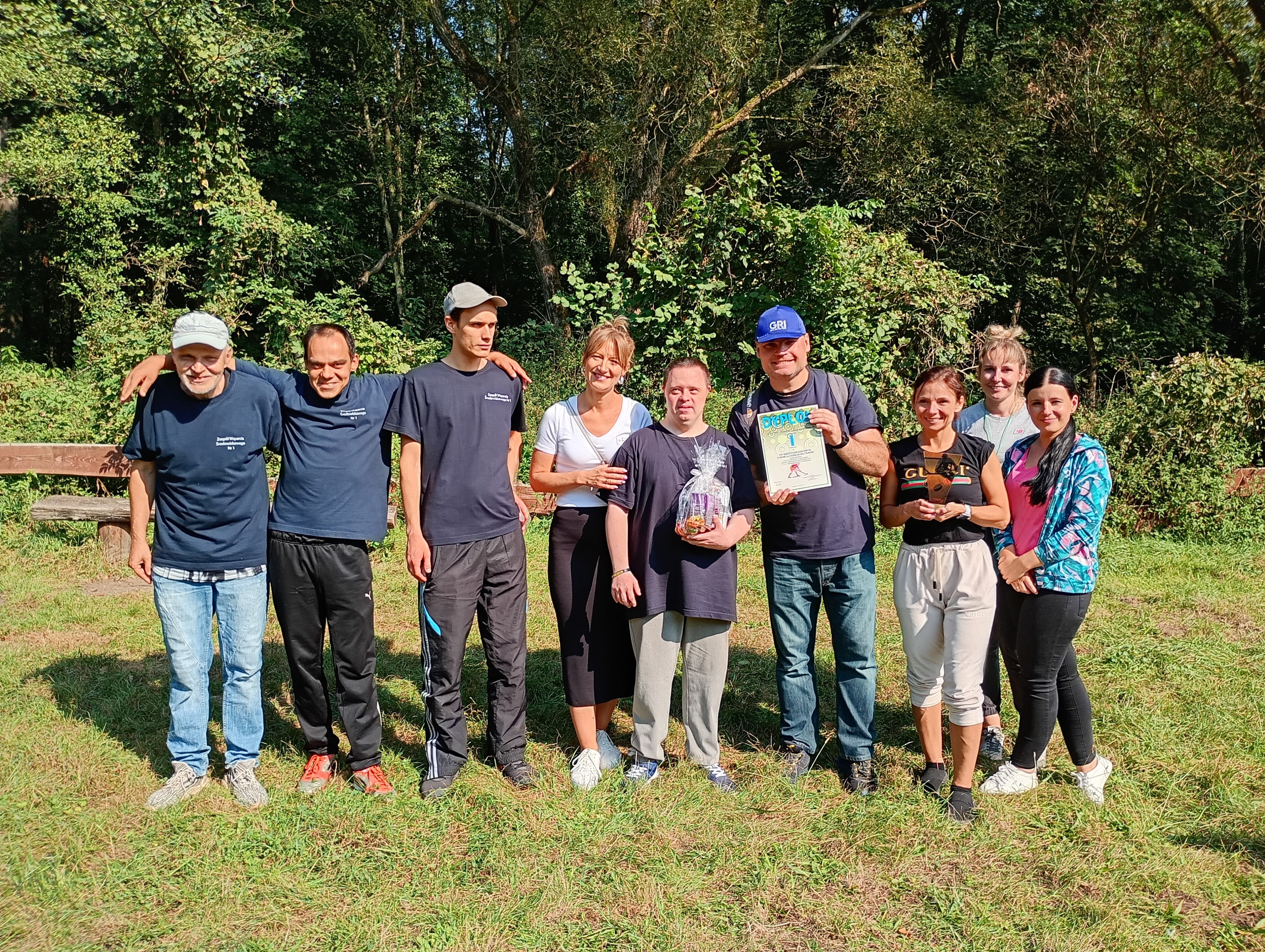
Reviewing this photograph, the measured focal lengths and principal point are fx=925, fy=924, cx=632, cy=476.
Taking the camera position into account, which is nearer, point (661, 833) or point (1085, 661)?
point (661, 833)

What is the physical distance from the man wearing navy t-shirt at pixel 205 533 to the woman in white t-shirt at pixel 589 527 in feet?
4.28

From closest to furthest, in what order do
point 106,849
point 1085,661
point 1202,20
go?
point 106,849 → point 1085,661 → point 1202,20

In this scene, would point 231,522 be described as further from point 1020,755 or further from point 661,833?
point 1020,755

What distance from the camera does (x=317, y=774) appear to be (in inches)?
169

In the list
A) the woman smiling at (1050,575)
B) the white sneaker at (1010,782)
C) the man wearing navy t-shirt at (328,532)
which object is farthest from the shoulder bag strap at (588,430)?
the white sneaker at (1010,782)

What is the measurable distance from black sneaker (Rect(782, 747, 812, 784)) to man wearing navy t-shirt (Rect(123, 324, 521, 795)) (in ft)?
6.11

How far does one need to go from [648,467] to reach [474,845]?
1.77 m

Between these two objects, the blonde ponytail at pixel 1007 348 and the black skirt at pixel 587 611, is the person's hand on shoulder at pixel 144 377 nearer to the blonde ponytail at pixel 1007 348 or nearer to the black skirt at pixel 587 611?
the black skirt at pixel 587 611

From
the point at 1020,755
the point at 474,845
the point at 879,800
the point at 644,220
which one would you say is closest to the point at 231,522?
the point at 474,845

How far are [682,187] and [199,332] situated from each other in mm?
12123

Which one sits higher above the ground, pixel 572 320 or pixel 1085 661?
pixel 572 320

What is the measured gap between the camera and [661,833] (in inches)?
152

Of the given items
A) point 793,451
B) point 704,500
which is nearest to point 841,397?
point 793,451

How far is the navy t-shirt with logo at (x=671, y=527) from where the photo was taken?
4164mm
